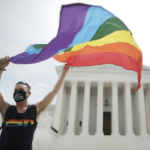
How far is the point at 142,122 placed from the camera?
31.9m

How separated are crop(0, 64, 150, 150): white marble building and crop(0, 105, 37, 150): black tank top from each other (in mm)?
21847

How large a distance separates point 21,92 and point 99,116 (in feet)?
99.0

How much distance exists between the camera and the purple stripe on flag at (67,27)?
7.20 metres

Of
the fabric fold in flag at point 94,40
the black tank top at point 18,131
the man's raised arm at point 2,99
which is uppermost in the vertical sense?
the fabric fold in flag at point 94,40

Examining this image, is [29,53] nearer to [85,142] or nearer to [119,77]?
[85,142]

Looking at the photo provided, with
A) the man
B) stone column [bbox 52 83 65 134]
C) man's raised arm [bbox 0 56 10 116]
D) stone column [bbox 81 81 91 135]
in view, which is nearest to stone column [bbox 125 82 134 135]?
stone column [bbox 81 81 91 135]

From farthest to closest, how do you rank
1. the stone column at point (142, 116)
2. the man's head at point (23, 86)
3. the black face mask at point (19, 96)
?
the stone column at point (142, 116), the man's head at point (23, 86), the black face mask at point (19, 96)

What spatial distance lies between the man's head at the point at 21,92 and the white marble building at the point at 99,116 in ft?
71.1

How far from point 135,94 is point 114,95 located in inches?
212

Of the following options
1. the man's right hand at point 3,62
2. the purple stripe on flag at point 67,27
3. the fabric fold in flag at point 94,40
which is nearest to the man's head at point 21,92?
the man's right hand at point 3,62

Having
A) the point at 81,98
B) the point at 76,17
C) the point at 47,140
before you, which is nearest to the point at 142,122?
the point at 81,98

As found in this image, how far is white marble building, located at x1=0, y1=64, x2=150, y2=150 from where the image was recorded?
27859 millimetres

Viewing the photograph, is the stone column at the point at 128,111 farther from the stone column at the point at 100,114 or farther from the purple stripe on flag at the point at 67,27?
the purple stripe on flag at the point at 67,27

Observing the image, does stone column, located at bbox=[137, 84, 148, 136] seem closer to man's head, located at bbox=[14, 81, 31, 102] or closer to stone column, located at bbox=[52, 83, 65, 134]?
stone column, located at bbox=[52, 83, 65, 134]
